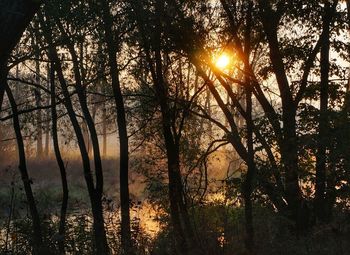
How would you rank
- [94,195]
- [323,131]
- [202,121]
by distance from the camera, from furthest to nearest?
[202,121] < [94,195] < [323,131]

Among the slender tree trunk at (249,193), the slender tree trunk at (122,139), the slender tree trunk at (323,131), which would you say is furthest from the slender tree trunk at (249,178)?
the slender tree trunk at (122,139)

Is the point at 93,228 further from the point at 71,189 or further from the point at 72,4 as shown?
the point at 71,189

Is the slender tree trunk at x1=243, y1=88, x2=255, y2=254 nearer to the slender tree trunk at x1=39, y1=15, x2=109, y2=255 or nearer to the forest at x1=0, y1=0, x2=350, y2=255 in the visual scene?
the forest at x1=0, y1=0, x2=350, y2=255

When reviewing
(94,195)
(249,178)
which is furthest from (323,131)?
(94,195)

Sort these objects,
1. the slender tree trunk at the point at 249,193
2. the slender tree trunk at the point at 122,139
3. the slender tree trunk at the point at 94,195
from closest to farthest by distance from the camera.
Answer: the slender tree trunk at the point at 122,139 < the slender tree trunk at the point at 94,195 < the slender tree trunk at the point at 249,193

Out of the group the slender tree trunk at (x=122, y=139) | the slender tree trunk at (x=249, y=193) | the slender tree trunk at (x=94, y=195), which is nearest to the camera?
the slender tree trunk at (x=122, y=139)

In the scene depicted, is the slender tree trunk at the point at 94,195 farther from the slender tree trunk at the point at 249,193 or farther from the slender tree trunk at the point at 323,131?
the slender tree trunk at the point at 323,131

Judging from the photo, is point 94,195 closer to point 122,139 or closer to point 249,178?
point 122,139

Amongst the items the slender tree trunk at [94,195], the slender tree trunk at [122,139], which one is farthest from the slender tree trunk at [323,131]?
the slender tree trunk at [94,195]

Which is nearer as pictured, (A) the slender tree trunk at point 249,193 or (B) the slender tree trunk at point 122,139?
(B) the slender tree trunk at point 122,139

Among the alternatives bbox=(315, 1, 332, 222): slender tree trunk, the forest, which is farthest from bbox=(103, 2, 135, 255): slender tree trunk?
bbox=(315, 1, 332, 222): slender tree trunk

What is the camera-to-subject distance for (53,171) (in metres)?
37.9

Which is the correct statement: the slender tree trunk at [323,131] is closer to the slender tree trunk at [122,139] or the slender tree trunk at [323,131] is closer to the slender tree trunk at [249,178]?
the slender tree trunk at [249,178]

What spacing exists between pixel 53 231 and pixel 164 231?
3.45m
